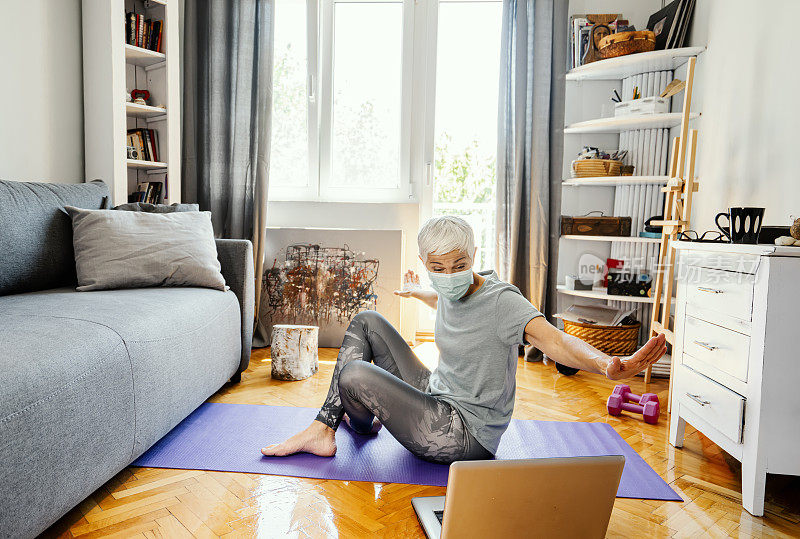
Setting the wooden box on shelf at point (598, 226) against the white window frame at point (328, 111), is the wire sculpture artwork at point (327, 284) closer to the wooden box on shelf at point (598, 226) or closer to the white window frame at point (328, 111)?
the white window frame at point (328, 111)

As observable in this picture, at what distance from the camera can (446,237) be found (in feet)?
4.82

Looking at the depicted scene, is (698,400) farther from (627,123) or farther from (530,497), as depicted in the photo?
(627,123)

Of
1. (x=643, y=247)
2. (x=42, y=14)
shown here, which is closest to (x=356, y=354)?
Result: (x=643, y=247)

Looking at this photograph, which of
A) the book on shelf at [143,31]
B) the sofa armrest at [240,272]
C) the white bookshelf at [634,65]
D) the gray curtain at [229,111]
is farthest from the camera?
the gray curtain at [229,111]

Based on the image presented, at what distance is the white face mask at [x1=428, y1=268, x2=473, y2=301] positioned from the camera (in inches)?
59.2

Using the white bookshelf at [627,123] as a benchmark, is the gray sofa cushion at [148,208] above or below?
below

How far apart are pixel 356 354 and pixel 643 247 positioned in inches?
83.4

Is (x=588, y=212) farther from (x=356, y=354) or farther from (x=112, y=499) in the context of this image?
(x=112, y=499)

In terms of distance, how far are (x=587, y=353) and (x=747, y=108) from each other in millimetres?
1844

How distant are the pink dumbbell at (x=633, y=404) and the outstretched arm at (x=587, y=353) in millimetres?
1139

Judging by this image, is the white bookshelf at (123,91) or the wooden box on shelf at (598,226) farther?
the wooden box on shelf at (598,226)

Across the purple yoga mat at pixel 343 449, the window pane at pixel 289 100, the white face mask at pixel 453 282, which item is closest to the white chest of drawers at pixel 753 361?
the purple yoga mat at pixel 343 449

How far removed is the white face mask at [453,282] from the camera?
1505 millimetres

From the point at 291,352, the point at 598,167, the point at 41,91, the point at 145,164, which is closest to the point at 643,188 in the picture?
the point at 598,167
